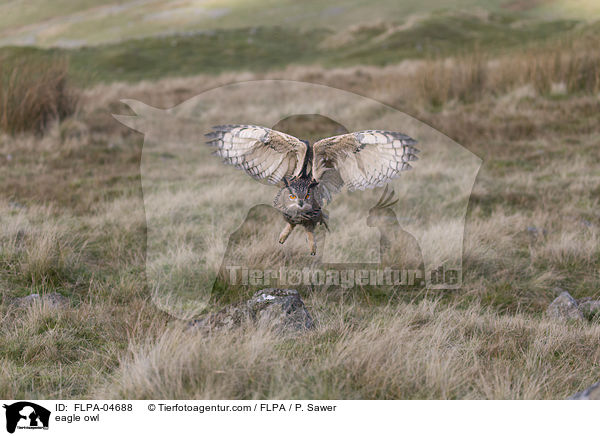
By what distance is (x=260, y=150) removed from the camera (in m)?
1.74

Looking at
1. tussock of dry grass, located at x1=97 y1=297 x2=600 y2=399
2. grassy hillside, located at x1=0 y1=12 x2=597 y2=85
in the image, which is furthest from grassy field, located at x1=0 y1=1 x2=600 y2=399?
grassy hillside, located at x1=0 y1=12 x2=597 y2=85

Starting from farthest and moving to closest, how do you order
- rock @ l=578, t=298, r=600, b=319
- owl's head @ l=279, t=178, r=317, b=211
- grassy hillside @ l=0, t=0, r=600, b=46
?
1. grassy hillside @ l=0, t=0, r=600, b=46
2. rock @ l=578, t=298, r=600, b=319
3. owl's head @ l=279, t=178, r=317, b=211

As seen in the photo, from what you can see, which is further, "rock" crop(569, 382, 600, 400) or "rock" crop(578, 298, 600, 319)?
"rock" crop(578, 298, 600, 319)

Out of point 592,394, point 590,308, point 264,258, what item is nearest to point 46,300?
point 264,258

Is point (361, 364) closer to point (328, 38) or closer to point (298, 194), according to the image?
point (298, 194)

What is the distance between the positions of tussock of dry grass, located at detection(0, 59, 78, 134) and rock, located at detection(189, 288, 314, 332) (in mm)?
→ 9074

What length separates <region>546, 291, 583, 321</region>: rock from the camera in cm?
375

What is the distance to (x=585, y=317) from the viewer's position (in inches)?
150

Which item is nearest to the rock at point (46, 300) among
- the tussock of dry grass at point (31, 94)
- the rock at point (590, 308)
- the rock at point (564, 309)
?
the rock at point (564, 309)

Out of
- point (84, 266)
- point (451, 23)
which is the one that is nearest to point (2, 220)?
point (84, 266)

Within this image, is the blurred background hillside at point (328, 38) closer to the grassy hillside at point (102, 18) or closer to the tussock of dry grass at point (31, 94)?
the tussock of dry grass at point (31, 94)

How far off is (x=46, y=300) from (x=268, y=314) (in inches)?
73.1

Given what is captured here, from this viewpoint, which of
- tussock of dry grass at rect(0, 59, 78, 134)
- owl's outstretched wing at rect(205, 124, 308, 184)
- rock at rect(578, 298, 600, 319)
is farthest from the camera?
tussock of dry grass at rect(0, 59, 78, 134)

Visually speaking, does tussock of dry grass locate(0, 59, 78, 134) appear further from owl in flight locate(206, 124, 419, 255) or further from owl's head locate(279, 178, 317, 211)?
owl's head locate(279, 178, 317, 211)
